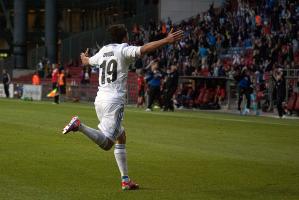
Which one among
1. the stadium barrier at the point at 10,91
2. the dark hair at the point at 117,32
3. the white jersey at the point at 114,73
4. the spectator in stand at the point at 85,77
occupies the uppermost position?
the dark hair at the point at 117,32

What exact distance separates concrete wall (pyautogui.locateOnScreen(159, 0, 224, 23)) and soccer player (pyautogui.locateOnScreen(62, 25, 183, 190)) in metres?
44.0

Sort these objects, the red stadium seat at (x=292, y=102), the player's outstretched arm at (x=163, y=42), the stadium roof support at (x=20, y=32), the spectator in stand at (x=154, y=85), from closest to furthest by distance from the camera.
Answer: the player's outstretched arm at (x=163, y=42), the red stadium seat at (x=292, y=102), the spectator in stand at (x=154, y=85), the stadium roof support at (x=20, y=32)

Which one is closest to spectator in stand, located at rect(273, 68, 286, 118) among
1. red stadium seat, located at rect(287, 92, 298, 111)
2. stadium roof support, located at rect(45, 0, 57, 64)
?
red stadium seat, located at rect(287, 92, 298, 111)

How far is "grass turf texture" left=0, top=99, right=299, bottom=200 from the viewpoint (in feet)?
38.4

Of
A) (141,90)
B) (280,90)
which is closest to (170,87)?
(141,90)

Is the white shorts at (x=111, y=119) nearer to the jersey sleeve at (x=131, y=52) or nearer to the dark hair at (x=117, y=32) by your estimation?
the jersey sleeve at (x=131, y=52)

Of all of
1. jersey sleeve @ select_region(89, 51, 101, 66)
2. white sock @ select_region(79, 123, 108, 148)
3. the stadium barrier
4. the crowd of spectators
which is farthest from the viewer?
the stadium barrier

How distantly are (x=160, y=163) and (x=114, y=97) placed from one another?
12.2 feet

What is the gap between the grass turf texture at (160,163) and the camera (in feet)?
38.4

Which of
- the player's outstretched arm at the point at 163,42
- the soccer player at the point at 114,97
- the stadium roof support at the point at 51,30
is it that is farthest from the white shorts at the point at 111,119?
the stadium roof support at the point at 51,30

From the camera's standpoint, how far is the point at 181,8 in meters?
56.7

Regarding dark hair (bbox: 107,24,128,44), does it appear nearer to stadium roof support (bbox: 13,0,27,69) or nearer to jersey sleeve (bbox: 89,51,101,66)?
jersey sleeve (bbox: 89,51,101,66)

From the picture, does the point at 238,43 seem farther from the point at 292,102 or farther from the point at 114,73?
the point at 114,73

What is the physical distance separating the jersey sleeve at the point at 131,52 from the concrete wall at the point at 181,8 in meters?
44.1
